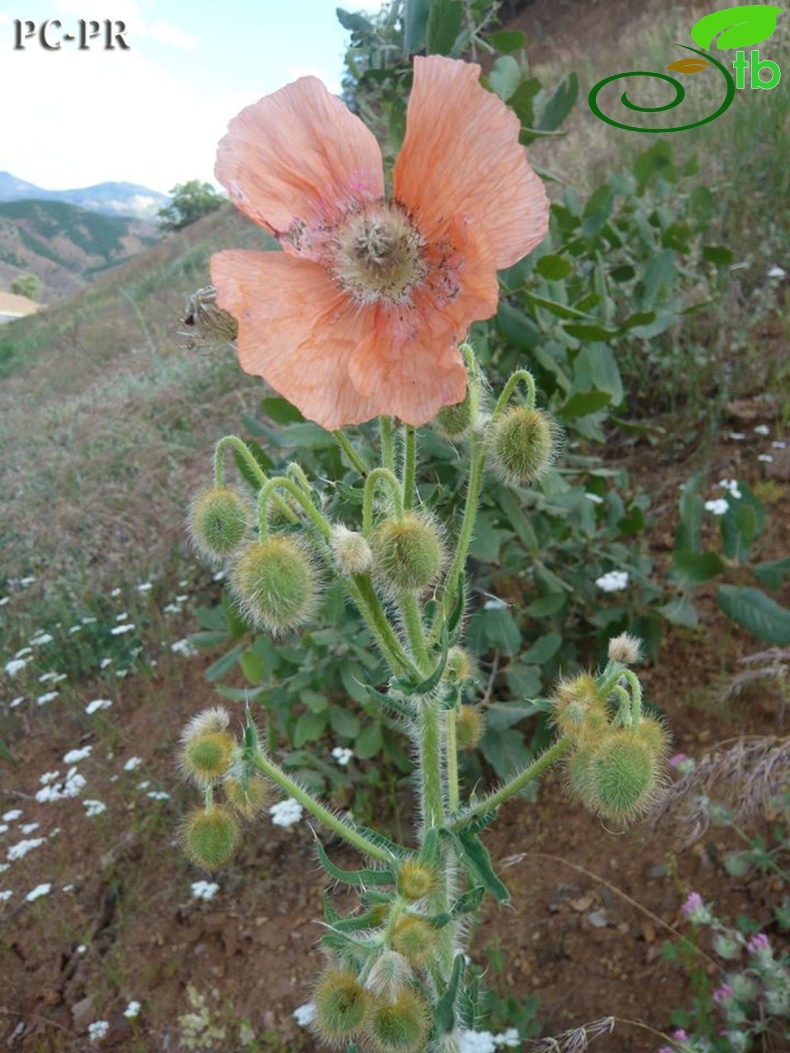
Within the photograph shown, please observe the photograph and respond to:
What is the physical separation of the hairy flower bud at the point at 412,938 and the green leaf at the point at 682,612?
152cm

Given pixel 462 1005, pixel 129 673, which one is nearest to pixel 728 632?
pixel 462 1005

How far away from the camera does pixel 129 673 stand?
4.33 metres

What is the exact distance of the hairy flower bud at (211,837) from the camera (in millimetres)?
1522

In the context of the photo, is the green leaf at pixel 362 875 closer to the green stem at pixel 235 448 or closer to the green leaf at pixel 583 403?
the green stem at pixel 235 448

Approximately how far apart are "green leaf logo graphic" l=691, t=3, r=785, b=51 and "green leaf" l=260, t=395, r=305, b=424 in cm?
429

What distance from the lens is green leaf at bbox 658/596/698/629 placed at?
2.60 m

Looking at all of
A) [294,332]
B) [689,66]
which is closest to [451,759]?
[294,332]

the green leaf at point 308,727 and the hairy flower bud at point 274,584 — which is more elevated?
the hairy flower bud at point 274,584

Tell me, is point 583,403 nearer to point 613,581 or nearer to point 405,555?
point 613,581

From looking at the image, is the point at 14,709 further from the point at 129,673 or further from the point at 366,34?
the point at 366,34

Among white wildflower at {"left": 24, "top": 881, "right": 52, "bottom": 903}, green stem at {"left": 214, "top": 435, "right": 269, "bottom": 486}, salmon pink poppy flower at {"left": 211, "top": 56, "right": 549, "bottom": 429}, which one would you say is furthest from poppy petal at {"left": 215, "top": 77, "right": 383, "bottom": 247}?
Result: white wildflower at {"left": 24, "top": 881, "right": 52, "bottom": 903}

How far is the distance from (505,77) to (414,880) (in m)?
1.90

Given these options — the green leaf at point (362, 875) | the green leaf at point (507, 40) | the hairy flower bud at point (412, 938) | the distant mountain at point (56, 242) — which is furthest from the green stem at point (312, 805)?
the distant mountain at point (56, 242)

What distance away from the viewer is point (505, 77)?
2.32 meters
